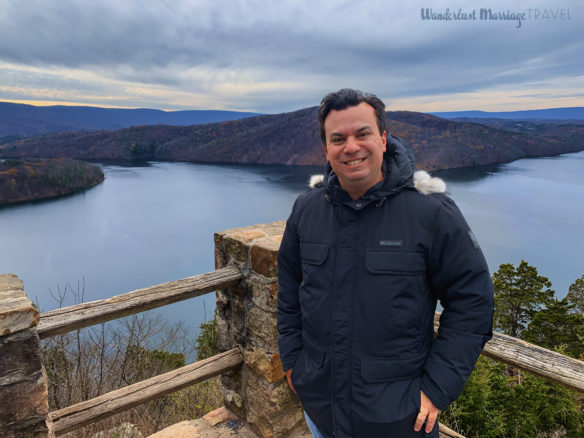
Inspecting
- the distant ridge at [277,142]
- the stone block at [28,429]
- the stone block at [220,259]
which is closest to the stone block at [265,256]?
the stone block at [220,259]

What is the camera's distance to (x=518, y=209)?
4075cm

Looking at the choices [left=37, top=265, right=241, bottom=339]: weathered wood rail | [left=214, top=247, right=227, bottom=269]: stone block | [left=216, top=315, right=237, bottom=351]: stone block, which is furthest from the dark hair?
[left=216, top=315, right=237, bottom=351]: stone block

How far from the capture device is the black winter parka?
42.2 inches

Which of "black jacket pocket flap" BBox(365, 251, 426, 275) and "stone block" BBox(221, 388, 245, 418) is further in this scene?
"stone block" BBox(221, 388, 245, 418)

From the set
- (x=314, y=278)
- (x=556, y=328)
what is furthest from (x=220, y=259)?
(x=556, y=328)

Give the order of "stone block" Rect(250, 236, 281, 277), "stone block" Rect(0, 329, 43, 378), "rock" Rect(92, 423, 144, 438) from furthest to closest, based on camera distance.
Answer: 1. "rock" Rect(92, 423, 144, 438)
2. "stone block" Rect(250, 236, 281, 277)
3. "stone block" Rect(0, 329, 43, 378)

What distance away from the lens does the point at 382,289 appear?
1119 millimetres

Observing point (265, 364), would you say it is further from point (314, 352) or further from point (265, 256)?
point (314, 352)

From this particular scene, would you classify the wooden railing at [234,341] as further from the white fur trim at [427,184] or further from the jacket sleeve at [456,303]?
the white fur trim at [427,184]

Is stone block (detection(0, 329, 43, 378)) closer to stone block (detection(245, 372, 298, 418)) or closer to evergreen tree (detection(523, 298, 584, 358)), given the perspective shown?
stone block (detection(245, 372, 298, 418))

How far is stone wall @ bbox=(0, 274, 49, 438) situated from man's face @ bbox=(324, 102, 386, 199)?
109 cm

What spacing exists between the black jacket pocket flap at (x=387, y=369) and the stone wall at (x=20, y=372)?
1066 millimetres

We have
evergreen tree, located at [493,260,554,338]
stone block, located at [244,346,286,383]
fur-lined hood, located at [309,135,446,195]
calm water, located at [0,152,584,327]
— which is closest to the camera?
fur-lined hood, located at [309,135,446,195]

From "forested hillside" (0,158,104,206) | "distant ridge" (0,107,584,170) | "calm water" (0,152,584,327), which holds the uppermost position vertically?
"distant ridge" (0,107,584,170)
